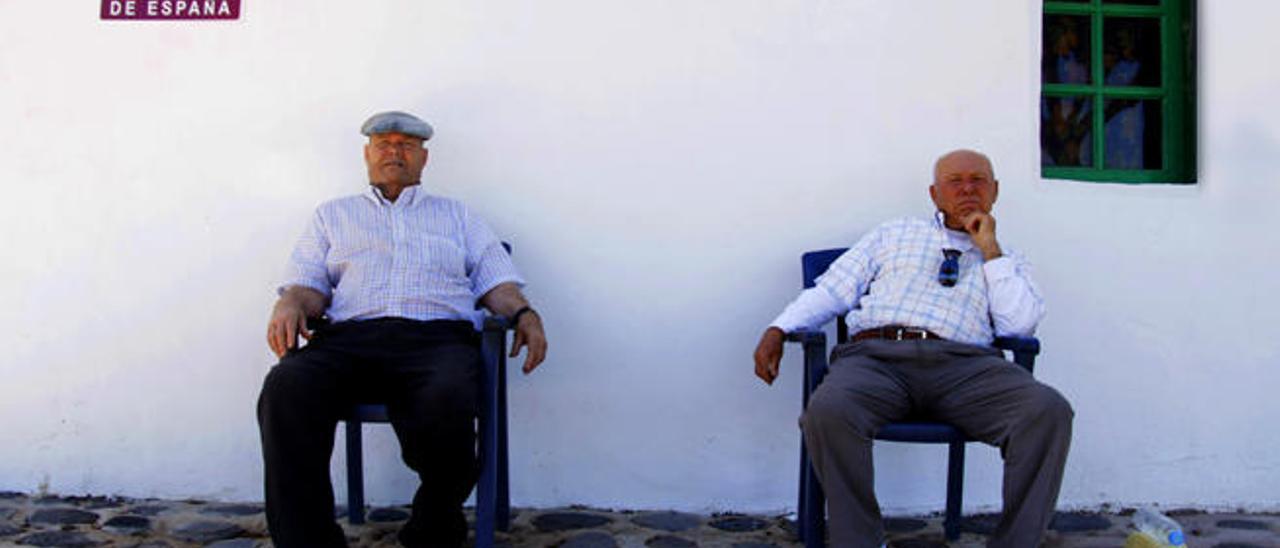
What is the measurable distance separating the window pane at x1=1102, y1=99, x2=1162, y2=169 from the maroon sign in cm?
302

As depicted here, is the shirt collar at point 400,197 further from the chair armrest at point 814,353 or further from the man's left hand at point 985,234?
the man's left hand at point 985,234

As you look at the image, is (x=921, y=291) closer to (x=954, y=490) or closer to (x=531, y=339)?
(x=954, y=490)

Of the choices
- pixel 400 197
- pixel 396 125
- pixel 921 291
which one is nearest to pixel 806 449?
pixel 921 291

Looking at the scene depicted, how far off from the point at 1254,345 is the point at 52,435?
4.05 meters

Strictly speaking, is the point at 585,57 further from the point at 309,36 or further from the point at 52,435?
the point at 52,435

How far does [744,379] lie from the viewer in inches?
156

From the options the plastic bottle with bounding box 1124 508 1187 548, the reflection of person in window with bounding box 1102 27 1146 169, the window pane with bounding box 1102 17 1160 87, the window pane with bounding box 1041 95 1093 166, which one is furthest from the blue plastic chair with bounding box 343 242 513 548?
A: the window pane with bounding box 1102 17 1160 87

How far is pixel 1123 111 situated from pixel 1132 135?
0.09m

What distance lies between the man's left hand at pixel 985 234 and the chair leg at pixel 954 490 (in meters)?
0.62

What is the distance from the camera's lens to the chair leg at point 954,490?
3650mm

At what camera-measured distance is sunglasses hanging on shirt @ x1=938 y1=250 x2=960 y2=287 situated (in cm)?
350

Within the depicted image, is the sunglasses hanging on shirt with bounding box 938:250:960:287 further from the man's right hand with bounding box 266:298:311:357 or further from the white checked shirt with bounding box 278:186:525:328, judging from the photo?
the man's right hand with bounding box 266:298:311:357

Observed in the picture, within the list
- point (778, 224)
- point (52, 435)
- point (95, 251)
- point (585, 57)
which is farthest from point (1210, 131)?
point (52, 435)

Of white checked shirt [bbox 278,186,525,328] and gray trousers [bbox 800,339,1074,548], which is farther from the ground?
white checked shirt [bbox 278,186,525,328]
